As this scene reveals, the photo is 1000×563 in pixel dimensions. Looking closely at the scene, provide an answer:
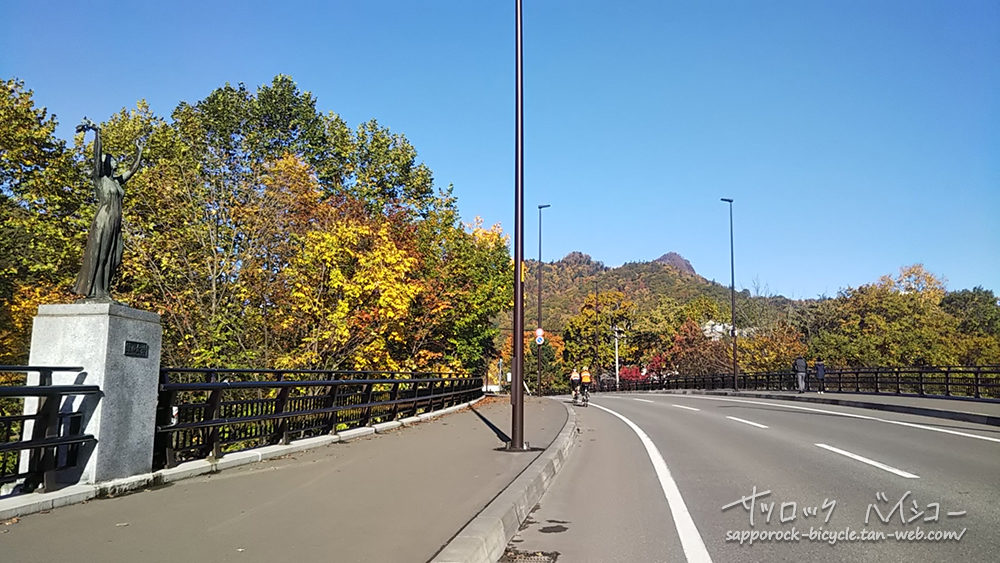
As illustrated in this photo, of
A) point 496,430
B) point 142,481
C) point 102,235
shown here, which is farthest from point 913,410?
Answer: point 102,235

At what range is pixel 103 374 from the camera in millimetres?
7172

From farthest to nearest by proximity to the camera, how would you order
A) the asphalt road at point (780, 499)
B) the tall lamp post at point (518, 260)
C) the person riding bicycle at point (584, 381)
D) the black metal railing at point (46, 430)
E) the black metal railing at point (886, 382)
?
the person riding bicycle at point (584, 381) → the black metal railing at point (886, 382) → the tall lamp post at point (518, 260) → the black metal railing at point (46, 430) → the asphalt road at point (780, 499)

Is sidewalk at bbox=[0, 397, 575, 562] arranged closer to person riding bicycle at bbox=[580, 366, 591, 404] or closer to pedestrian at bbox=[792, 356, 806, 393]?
person riding bicycle at bbox=[580, 366, 591, 404]

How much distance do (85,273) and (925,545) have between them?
29.4ft

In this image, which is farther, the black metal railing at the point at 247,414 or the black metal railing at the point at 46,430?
the black metal railing at the point at 247,414

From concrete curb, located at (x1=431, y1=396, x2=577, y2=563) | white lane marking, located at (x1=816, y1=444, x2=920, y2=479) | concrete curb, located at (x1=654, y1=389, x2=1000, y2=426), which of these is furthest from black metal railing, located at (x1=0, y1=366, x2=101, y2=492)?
concrete curb, located at (x1=654, y1=389, x2=1000, y2=426)

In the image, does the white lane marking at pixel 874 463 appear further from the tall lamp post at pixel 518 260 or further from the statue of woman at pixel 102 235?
the statue of woman at pixel 102 235

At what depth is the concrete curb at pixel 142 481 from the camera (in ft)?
20.2

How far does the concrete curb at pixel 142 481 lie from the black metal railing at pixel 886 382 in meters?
23.6

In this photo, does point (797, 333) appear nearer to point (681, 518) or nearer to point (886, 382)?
point (886, 382)

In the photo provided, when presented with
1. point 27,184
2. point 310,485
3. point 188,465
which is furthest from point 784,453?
point 27,184

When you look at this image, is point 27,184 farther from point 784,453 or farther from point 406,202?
point 784,453

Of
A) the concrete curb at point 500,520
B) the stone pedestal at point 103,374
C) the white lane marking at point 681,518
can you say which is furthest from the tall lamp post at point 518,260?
the stone pedestal at point 103,374

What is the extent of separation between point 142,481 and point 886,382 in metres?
35.8
